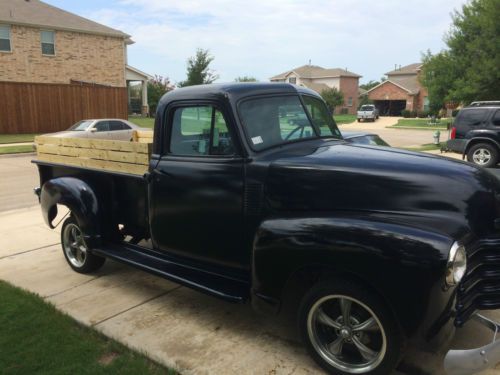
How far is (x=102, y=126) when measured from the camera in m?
16.8

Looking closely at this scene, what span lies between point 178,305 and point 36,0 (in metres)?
31.8

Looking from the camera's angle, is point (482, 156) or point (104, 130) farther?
point (104, 130)

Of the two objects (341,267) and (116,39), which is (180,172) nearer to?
(341,267)

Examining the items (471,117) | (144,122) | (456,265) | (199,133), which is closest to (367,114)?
(144,122)

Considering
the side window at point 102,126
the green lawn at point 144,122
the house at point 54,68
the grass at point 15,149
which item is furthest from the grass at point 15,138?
the side window at point 102,126

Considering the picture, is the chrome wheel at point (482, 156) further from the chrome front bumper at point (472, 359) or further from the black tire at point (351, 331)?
the chrome front bumper at point (472, 359)

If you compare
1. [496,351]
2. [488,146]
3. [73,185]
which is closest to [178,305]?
[73,185]

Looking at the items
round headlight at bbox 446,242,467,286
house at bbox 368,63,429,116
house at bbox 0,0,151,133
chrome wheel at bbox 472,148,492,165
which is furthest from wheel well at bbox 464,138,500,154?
house at bbox 368,63,429,116

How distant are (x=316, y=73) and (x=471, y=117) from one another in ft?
211

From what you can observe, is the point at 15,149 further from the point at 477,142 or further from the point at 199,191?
the point at 477,142

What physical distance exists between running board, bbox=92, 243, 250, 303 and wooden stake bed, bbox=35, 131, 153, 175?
81 cm

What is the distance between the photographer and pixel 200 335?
3.67 meters

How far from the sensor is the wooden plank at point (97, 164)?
439cm

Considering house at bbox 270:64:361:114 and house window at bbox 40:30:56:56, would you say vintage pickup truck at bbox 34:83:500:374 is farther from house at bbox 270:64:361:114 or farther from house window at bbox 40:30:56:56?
house at bbox 270:64:361:114
